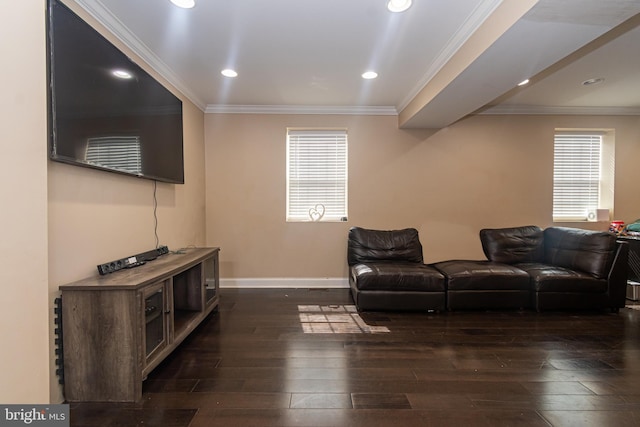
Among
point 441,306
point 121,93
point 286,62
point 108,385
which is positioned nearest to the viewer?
point 108,385

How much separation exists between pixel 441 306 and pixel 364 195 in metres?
1.81

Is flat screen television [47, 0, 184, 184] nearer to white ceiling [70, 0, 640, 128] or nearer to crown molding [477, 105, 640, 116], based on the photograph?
white ceiling [70, 0, 640, 128]

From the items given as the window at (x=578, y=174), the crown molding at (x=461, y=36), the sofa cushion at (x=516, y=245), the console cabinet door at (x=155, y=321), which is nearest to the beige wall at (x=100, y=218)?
the console cabinet door at (x=155, y=321)

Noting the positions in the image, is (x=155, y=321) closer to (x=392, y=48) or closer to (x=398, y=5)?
(x=398, y=5)

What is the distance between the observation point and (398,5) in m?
2.09

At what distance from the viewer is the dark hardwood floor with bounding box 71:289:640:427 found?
173cm

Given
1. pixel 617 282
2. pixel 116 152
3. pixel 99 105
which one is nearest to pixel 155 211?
pixel 116 152

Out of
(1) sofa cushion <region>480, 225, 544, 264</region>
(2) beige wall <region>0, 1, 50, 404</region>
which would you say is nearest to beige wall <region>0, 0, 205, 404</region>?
(2) beige wall <region>0, 1, 50, 404</region>

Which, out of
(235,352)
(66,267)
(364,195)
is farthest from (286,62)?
(235,352)

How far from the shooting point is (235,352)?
2.45 metres

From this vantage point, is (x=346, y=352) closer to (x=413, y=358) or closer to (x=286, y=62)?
(x=413, y=358)

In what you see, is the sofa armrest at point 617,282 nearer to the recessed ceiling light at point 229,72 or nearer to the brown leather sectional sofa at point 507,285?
the brown leather sectional sofa at point 507,285

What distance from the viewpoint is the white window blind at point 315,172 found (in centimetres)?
448

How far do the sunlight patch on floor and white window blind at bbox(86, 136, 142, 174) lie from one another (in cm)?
206
